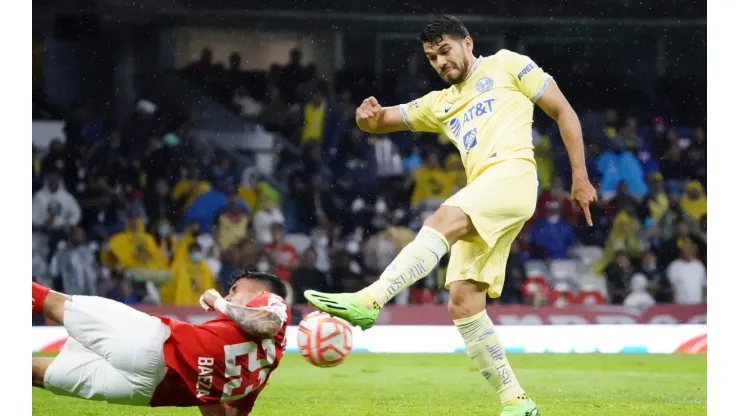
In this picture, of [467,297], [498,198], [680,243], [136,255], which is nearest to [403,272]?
[498,198]

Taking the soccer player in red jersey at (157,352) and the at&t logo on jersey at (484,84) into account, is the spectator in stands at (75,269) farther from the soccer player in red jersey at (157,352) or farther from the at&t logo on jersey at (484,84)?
the at&t logo on jersey at (484,84)

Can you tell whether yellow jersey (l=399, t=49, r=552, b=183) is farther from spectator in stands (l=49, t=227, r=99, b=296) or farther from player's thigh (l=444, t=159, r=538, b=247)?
spectator in stands (l=49, t=227, r=99, b=296)

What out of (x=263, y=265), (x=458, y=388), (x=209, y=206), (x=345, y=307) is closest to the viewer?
(x=345, y=307)

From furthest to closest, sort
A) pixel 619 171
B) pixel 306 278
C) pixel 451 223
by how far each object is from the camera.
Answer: pixel 619 171 → pixel 306 278 → pixel 451 223

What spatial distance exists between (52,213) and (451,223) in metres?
8.34

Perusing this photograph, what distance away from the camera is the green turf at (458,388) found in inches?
271

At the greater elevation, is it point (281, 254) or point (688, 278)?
point (281, 254)

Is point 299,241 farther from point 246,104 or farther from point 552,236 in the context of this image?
point 552,236

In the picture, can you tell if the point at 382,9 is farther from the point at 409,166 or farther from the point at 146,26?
the point at 146,26

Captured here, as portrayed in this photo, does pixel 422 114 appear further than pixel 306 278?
No

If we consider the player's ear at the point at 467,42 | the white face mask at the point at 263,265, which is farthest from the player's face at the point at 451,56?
the white face mask at the point at 263,265

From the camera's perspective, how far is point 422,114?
5.96 m

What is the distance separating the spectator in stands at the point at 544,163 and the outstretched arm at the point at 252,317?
8.99 metres
